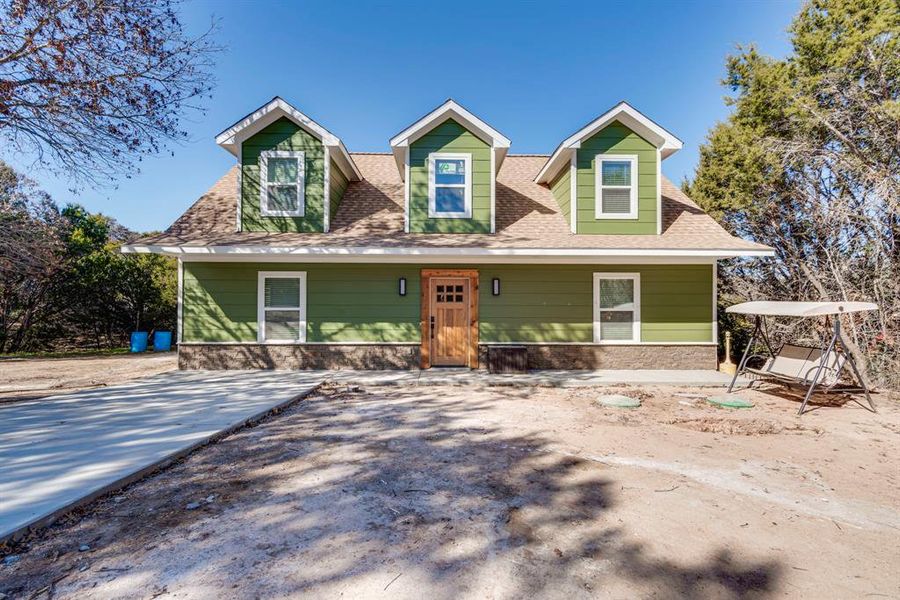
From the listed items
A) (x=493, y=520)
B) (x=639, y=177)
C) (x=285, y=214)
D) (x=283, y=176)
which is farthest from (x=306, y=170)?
(x=493, y=520)

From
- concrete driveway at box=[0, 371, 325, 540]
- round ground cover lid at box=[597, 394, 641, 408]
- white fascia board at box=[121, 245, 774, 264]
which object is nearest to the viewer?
concrete driveway at box=[0, 371, 325, 540]

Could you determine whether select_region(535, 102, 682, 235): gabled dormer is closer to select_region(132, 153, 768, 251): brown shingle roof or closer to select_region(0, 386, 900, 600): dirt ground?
select_region(132, 153, 768, 251): brown shingle roof

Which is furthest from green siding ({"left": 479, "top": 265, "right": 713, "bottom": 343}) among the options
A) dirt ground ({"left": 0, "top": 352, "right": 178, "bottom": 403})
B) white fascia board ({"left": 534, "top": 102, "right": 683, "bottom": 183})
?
dirt ground ({"left": 0, "top": 352, "right": 178, "bottom": 403})

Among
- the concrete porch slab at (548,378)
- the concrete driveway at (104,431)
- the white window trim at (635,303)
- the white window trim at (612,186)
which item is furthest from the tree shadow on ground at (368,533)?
the white window trim at (612,186)

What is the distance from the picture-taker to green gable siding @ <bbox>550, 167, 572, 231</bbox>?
9266 mm

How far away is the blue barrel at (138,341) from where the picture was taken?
13022 millimetres

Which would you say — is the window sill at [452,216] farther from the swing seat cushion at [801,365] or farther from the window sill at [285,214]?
the swing seat cushion at [801,365]

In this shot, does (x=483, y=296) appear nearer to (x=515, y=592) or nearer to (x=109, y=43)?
(x=515, y=592)

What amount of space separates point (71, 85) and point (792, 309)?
492 inches

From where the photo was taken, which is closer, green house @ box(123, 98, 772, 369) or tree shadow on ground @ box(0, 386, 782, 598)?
tree shadow on ground @ box(0, 386, 782, 598)

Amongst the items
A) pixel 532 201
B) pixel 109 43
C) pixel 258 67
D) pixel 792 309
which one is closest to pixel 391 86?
pixel 258 67

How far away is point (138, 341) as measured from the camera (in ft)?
42.9

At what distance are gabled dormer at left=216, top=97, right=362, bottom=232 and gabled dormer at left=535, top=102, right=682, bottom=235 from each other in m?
5.73

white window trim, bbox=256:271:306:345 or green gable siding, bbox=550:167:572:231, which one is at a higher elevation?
green gable siding, bbox=550:167:572:231
